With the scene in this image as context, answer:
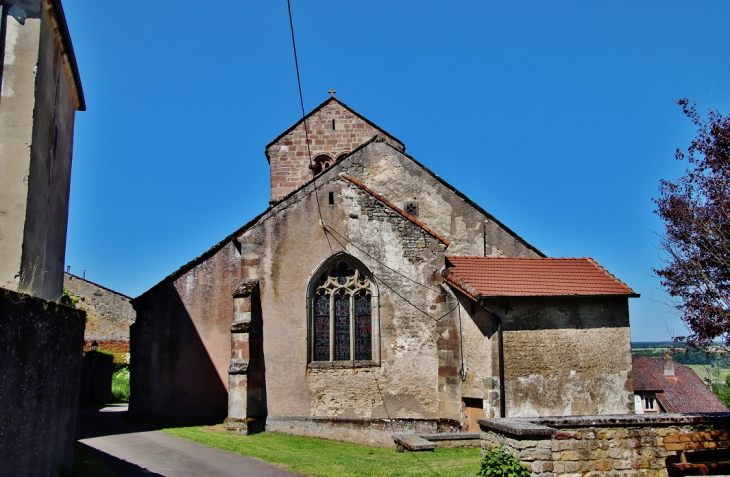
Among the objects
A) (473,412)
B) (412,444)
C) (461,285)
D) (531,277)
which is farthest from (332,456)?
(531,277)

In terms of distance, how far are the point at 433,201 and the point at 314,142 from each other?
6831mm

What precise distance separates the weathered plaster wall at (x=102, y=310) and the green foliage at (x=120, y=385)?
4833 millimetres

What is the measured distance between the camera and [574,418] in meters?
10.1

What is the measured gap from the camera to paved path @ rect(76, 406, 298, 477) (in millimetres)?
11156

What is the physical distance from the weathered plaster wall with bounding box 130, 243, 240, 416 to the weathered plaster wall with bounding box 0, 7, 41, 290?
8.48 meters

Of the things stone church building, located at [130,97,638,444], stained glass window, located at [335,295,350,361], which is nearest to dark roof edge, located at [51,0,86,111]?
stone church building, located at [130,97,638,444]

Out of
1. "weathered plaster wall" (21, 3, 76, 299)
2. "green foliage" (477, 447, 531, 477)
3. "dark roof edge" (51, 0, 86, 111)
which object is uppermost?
"dark roof edge" (51, 0, 86, 111)

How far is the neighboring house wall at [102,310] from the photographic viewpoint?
125 feet

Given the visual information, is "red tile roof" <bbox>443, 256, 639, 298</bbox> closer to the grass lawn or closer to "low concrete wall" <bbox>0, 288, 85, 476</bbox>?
the grass lawn

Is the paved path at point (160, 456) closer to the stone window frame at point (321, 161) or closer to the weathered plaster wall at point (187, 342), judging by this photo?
the weathered plaster wall at point (187, 342)

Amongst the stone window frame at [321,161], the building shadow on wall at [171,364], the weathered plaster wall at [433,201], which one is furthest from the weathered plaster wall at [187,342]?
the stone window frame at [321,161]

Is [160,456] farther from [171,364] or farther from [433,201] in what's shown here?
[433,201]

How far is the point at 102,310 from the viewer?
126ft

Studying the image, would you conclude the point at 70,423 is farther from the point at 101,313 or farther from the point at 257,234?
the point at 101,313
